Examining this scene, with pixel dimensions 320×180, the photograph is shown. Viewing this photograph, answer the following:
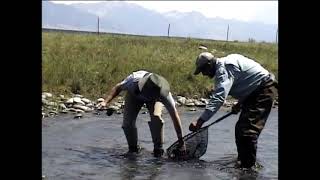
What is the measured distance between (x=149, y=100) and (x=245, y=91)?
173 centimetres

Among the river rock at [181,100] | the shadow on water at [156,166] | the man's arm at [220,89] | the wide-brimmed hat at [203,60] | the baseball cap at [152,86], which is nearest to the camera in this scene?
the man's arm at [220,89]

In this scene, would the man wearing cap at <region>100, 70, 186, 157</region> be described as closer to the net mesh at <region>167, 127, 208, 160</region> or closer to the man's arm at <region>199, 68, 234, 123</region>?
the net mesh at <region>167, 127, 208, 160</region>

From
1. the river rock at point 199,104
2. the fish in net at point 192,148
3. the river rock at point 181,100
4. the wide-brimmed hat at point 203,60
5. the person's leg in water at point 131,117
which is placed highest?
the wide-brimmed hat at point 203,60

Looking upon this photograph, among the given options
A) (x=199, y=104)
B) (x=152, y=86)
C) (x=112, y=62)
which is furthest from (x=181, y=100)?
(x=152, y=86)

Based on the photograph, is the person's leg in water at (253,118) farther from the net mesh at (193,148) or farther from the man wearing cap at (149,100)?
the man wearing cap at (149,100)

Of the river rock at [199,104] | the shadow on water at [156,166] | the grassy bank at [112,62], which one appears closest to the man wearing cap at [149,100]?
the shadow on water at [156,166]

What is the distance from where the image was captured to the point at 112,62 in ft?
72.6

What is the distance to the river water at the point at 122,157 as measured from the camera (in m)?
8.16

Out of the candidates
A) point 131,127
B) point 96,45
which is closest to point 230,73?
point 131,127

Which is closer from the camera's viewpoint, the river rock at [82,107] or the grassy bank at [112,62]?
the river rock at [82,107]

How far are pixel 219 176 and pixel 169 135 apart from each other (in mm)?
3868

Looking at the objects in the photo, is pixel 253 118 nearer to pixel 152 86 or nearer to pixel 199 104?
pixel 152 86
